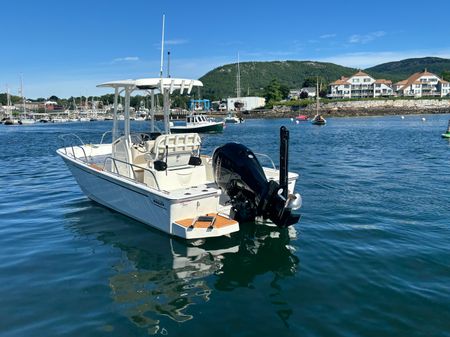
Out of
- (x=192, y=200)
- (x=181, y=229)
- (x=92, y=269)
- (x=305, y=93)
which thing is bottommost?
(x=92, y=269)

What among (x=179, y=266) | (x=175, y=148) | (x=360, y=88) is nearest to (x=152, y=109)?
(x=175, y=148)

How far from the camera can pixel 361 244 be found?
834cm

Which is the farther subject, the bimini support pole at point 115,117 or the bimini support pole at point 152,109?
the bimini support pole at point 152,109

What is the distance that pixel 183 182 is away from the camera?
1006 centimetres

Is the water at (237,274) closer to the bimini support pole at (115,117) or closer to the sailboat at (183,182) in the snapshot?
the sailboat at (183,182)

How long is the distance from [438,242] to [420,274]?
1.86 metres

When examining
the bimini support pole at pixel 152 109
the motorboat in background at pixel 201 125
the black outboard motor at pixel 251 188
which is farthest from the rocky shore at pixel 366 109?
the black outboard motor at pixel 251 188

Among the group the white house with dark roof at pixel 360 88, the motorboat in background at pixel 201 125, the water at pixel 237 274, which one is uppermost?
the white house with dark roof at pixel 360 88

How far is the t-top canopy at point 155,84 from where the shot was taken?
975 cm

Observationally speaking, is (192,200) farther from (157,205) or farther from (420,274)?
(420,274)

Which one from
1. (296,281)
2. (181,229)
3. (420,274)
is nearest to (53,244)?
(181,229)

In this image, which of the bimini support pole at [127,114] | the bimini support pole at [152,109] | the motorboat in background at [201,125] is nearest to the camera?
the bimini support pole at [127,114]

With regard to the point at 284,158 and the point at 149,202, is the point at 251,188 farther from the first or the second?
the point at 149,202

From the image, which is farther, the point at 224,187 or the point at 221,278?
the point at 224,187
